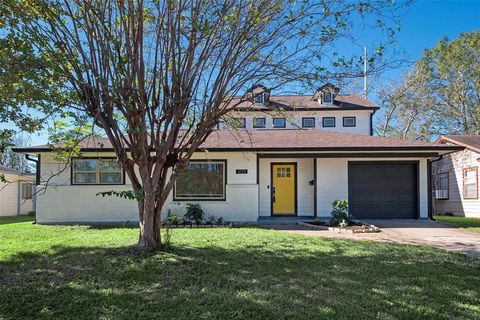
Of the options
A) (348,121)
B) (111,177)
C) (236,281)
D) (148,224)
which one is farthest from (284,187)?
(348,121)

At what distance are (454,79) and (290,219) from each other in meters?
20.1

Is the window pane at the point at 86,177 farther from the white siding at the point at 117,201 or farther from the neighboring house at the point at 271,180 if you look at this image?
the white siding at the point at 117,201

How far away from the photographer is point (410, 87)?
29375 millimetres

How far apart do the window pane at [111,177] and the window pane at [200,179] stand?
2037mm

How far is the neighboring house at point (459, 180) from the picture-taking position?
20734mm

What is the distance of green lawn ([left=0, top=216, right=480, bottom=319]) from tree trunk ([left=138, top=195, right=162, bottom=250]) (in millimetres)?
307

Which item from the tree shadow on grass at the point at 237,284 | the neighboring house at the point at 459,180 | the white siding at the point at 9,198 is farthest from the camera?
the white siding at the point at 9,198

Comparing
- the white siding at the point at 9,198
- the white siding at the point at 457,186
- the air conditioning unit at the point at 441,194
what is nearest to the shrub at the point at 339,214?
the white siding at the point at 457,186

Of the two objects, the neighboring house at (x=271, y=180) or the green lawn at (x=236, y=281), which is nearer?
the green lawn at (x=236, y=281)

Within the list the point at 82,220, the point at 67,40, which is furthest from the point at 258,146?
the point at 67,40

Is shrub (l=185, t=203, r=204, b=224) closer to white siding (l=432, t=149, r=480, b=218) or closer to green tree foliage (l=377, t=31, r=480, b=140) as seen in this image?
white siding (l=432, t=149, r=480, b=218)

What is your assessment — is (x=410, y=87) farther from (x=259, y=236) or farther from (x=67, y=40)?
(x=67, y=40)

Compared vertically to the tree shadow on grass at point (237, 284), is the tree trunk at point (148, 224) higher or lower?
higher

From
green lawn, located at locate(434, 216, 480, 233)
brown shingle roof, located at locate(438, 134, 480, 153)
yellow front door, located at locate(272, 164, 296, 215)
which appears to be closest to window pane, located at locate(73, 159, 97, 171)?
yellow front door, located at locate(272, 164, 296, 215)
